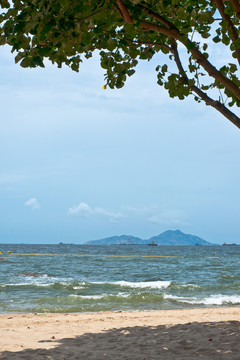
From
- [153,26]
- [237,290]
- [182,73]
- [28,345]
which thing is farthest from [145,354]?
A: [237,290]

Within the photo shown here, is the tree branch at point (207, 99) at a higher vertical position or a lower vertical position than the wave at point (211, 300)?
higher

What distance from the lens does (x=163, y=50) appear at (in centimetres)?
723

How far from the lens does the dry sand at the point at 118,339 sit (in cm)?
661

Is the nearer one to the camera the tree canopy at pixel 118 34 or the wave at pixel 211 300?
the tree canopy at pixel 118 34

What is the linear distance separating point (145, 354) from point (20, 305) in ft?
32.2

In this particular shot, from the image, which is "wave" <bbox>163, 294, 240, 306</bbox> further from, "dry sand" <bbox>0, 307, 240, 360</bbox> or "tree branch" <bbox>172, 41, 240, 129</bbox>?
"tree branch" <bbox>172, 41, 240, 129</bbox>

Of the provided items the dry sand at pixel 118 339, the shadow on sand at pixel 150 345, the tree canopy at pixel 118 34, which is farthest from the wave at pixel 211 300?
the tree canopy at pixel 118 34

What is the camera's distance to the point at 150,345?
726cm

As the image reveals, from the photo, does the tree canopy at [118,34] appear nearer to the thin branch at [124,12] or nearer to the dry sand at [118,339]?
the thin branch at [124,12]

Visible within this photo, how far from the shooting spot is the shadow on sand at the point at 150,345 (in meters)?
6.51

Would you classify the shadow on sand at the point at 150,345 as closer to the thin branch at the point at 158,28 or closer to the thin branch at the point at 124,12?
the thin branch at the point at 158,28

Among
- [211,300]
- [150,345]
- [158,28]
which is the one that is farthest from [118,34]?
[211,300]

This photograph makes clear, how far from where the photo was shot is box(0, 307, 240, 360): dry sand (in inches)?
260

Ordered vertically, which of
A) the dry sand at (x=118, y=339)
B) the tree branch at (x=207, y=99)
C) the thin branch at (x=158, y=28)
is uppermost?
the thin branch at (x=158, y=28)
